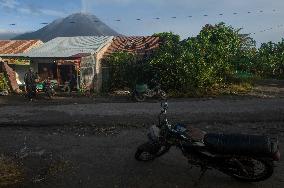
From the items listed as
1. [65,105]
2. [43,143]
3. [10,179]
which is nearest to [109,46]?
[65,105]

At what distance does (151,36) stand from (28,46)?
924 centimetres

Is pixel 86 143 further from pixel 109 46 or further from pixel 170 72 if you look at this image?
pixel 109 46

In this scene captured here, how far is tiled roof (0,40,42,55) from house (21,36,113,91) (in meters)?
0.97

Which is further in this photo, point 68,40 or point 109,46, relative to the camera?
point 68,40

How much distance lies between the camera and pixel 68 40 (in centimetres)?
2839

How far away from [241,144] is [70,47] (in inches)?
838

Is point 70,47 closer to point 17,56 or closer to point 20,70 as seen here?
point 17,56

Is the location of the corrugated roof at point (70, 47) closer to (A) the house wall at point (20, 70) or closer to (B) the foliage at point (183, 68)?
(A) the house wall at point (20, 70)

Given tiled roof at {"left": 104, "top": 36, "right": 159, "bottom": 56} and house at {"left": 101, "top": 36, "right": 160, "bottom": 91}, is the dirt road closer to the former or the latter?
house at {"left": 101, "top": 36, "right": 160, "bottom": 91}

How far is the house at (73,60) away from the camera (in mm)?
23375

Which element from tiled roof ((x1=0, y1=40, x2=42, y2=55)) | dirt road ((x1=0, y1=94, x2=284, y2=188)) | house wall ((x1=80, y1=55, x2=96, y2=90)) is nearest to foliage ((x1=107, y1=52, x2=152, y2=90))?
house wall ((x1=80, y1=55, x2=96, y2=90))

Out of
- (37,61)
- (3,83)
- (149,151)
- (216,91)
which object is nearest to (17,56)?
(37,61)

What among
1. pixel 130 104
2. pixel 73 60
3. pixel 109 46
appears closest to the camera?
pixel 130 104

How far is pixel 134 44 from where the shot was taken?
2608 centimetres
